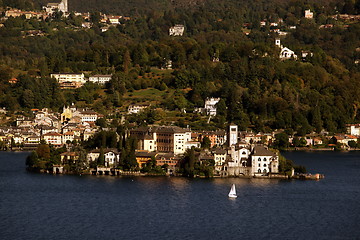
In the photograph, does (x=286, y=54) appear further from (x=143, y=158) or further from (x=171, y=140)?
(x=143, y=158)

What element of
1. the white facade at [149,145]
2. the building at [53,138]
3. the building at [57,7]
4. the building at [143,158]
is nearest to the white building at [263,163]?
the building at [143,158]

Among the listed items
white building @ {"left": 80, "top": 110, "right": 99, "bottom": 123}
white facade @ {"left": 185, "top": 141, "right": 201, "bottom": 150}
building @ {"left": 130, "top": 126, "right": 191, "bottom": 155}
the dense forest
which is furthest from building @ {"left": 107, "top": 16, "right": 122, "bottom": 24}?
white facade @ {"left": 185, "top": 141, "right": 201, "bottom": 150}

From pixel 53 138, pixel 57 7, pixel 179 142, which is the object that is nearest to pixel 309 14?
pixel 57 7

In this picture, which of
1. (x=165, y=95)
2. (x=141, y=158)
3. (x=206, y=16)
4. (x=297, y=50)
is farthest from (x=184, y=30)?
(x=141, y=158)

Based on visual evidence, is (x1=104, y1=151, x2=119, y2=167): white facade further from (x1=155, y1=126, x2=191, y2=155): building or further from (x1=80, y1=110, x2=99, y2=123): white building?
(x1=80, y1=110, x2=99, y2=123): white building

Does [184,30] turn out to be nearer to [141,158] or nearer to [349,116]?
[349,116]

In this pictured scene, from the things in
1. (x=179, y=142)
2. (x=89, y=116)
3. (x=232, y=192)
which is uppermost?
(x=89, y=116)
